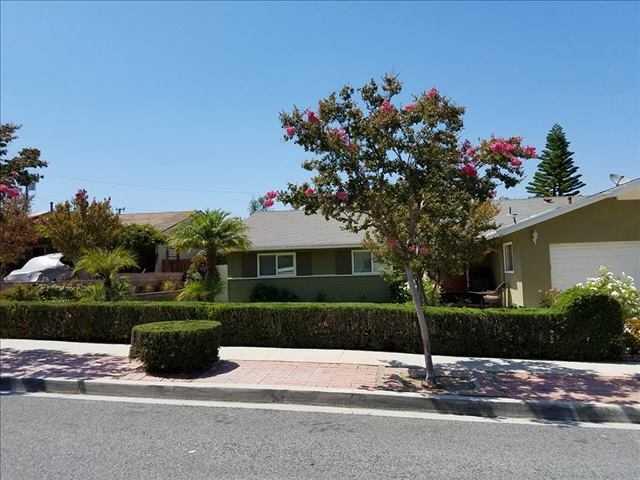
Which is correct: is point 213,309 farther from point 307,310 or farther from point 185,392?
point 185,392

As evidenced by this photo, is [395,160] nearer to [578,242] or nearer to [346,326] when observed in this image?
[346,326]

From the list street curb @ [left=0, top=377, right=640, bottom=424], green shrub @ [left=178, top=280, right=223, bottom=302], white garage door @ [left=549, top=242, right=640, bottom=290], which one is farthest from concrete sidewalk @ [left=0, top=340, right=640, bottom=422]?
green shrub @ [left=178, top=280, right=223, bottom=302]

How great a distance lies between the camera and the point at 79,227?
77.8ft

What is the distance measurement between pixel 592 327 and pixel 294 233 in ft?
42.8

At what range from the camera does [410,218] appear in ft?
25.2

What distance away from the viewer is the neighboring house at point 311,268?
1925cm

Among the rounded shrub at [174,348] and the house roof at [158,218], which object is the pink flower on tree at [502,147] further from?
the house roof at [158,218]

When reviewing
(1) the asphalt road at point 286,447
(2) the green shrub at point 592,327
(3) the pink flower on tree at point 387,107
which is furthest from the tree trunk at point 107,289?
(2) the green shrub at point 592,327

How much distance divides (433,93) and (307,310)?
5.18 metres

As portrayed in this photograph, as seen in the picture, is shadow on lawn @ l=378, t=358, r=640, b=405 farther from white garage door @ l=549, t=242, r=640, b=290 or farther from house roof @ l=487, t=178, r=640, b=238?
white garage door @ l=549, t=242, r=640, b=290

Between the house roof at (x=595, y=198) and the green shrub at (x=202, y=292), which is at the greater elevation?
the house roof at (x=595, y=198)

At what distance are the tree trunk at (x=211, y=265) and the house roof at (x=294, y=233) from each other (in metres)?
1.50

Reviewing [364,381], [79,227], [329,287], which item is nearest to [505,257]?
[329,287]

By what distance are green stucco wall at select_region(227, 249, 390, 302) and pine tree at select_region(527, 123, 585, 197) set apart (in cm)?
2683
